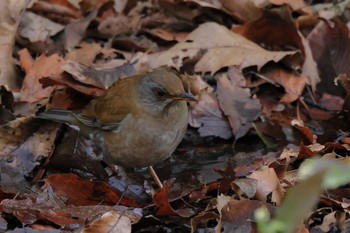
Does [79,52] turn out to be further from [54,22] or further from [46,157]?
[46,157]

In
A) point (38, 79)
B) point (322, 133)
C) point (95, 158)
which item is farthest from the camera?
point (38, 79)

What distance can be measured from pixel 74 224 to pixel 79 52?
287 centimetres

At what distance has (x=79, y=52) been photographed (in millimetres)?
6148

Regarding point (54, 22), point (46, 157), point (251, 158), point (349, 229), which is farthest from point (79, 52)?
point (349, 229)

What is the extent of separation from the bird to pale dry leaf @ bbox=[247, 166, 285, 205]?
2.78 ft

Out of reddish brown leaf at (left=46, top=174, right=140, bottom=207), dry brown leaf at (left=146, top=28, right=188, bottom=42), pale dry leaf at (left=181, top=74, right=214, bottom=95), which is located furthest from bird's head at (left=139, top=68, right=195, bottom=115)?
dry brown leaf at (left=146, top=28, right=188, bottom=42)

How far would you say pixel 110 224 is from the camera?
10.9ft

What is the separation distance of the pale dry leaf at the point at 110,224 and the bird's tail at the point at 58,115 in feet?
5.68

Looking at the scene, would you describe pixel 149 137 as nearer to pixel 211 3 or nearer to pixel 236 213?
pixel 236 213

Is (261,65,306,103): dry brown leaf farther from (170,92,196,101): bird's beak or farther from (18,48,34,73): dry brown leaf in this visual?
(18,48,34,73): dry brown leaf

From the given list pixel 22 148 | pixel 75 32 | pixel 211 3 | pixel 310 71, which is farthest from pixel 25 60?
pixel 310 71

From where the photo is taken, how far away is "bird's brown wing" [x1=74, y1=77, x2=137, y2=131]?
15.6 feet

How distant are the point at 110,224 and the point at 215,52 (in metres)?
2.99

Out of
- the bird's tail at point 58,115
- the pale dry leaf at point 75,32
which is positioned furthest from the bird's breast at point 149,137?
the pale dry leaf at point 75,32
